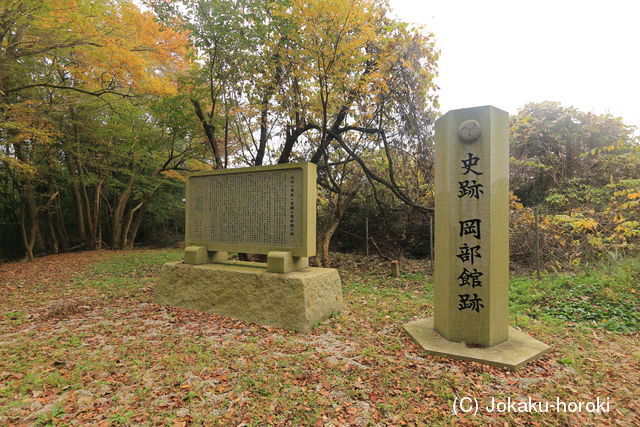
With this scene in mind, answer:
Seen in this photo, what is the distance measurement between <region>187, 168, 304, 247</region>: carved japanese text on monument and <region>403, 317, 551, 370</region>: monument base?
7.84 ft

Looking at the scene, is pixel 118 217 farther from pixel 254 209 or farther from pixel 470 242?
pixel 470 242

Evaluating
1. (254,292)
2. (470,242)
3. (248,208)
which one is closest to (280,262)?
(254,292)

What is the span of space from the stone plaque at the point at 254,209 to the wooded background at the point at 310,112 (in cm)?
234

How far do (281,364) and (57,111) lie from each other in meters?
10.6

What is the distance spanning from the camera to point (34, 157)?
11.8 metres

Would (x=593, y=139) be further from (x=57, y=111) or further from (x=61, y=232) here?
(x=61, y=232)

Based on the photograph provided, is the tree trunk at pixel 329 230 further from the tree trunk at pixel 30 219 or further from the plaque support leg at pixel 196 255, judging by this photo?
the tree trunk at pixel 30 219

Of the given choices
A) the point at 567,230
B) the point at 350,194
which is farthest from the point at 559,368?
the point at 350,194

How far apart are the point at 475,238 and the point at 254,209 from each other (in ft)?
11.8

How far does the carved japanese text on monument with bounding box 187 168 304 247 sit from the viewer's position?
17.2ft

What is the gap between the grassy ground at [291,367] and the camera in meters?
2.64

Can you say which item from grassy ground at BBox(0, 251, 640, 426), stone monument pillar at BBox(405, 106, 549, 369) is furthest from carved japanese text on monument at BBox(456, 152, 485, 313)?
grassy ground at BBox(0, 251, 640, 426)

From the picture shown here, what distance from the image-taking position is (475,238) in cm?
Answer: 386

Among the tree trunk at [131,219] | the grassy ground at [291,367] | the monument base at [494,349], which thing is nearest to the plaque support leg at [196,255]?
the grassy ground at [291,367]
